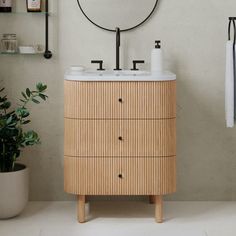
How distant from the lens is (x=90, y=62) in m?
3.96

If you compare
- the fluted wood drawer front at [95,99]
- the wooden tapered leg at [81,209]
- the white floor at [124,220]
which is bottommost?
the white floor at [124,220]

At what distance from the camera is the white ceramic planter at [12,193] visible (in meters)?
3.58

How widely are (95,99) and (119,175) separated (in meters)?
0.46

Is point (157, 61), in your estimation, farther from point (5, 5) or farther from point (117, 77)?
point (5, 5)

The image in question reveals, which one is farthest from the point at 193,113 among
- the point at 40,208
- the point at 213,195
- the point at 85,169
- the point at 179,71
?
the point at 40,208

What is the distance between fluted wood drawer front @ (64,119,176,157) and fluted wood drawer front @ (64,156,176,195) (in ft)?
0.14

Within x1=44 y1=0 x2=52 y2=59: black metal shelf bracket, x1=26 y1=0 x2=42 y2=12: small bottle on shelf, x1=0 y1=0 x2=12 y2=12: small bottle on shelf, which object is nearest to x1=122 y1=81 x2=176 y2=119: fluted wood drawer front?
x1=44 y1=0 x2=52 y2=59: black metal shelf bracket

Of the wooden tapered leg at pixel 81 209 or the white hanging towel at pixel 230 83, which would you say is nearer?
the wooden tapered leg at pixel 81 209

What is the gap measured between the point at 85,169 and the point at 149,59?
0.90 meters

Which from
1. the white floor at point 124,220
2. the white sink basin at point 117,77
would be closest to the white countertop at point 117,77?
the white sink basin at point 117,77

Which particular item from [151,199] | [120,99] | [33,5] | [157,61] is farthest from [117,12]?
[151,199]

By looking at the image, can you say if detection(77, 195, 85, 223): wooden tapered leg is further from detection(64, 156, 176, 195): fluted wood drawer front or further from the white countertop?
the white countertop

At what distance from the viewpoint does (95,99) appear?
3.47 meters

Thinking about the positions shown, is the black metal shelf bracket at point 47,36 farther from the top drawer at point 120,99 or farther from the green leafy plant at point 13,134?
the top drawer at point 120,99
